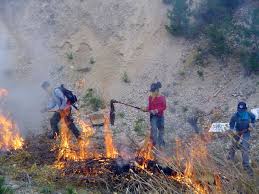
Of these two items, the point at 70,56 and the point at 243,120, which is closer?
the point at 243,120

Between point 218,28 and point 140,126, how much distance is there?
3511 mm

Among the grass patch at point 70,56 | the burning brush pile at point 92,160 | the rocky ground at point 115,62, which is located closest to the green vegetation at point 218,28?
the rocky ground at point 115,62

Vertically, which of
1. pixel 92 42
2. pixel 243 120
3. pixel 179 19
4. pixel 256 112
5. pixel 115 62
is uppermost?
pixel 179 19

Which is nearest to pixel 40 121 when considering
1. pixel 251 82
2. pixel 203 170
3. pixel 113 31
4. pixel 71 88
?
pixel 71 88

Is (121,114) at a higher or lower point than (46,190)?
higher

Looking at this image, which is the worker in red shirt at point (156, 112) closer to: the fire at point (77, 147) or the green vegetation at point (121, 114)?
the fire at point (77, 147)

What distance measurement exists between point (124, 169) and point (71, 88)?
573 centimetres

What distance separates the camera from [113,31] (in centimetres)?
1387

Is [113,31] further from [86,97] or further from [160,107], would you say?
[160,107]

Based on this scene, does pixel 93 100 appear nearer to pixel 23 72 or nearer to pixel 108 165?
pixel 23 72

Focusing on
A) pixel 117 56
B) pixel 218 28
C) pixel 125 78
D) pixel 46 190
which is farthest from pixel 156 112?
pixel 117 56

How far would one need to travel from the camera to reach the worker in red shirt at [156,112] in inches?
362

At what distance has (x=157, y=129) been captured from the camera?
962 centimetres

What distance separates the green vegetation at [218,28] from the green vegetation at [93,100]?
2.72 metres
